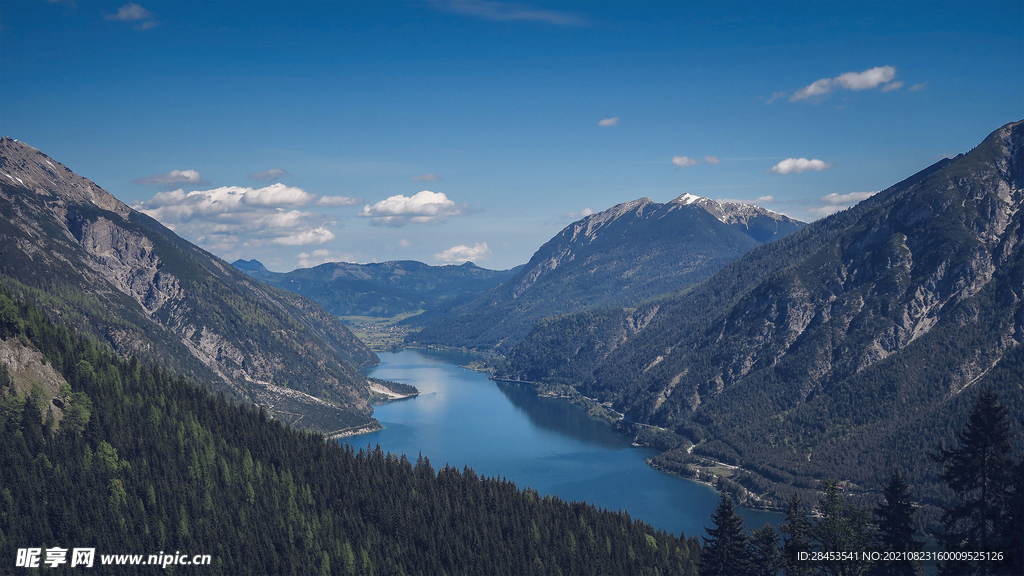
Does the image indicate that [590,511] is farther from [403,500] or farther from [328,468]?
[328,468]

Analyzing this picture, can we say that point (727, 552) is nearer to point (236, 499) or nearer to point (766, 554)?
point (766, 554)

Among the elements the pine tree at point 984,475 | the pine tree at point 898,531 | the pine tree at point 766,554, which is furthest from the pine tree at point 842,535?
the pine tree at point 766,554

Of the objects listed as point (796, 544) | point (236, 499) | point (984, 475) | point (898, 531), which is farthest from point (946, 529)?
point (236, 499)

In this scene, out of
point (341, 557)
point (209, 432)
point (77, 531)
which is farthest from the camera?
point (209, 432)

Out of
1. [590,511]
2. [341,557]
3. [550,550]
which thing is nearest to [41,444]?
[341,557]

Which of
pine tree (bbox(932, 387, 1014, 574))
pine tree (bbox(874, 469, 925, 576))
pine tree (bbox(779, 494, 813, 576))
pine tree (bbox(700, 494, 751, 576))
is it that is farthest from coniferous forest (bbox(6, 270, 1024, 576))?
pine tree (bbox(932, 387, 1014, 574))

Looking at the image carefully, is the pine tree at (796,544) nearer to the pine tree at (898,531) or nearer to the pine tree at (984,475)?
the pine tree at (898,531)
